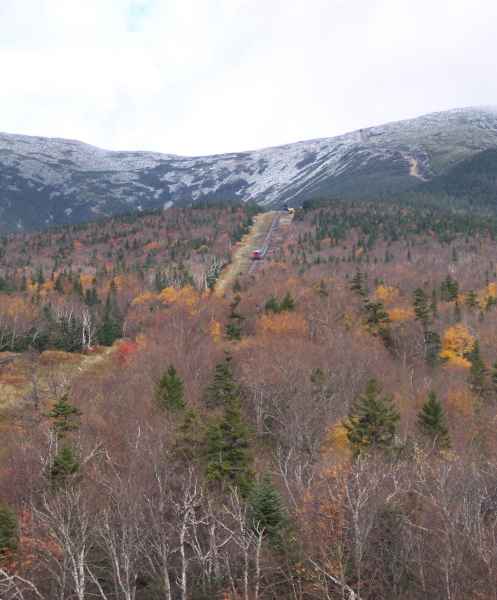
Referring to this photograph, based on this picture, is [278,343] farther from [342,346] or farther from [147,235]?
[147,235]

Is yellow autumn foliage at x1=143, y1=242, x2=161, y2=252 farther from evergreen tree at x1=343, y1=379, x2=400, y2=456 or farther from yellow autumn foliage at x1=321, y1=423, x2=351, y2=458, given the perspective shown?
evergreen tree at x1=343, y1=379, x2=400, y2=456

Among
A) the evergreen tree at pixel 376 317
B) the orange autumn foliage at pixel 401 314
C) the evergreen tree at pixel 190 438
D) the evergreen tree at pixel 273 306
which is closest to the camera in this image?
the evergreen tree at pixel 190 438

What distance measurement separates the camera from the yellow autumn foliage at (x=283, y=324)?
77.6m

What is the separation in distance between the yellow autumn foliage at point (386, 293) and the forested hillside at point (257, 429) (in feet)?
2.68

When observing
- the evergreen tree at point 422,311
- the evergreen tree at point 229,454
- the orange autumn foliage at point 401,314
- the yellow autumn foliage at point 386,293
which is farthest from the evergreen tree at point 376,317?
the evergreen tree at point 229,454

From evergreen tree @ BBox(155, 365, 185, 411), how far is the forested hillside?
14 centimetres

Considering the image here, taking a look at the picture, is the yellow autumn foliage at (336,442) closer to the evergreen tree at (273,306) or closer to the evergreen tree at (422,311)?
the evergreen tree at (273,306)

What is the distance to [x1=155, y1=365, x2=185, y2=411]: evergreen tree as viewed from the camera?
4166 cm

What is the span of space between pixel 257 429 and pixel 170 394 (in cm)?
1225

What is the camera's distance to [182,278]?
129m

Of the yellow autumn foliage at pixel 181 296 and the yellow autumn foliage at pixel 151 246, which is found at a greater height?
the yellow autumn foliage at pixel 151 246

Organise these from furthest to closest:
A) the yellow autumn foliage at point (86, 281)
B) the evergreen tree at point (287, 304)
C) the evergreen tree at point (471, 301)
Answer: the yellow autumn foliage at point (86, 281)
the evergreen tree at point (471, 301)
the evergreen tree at point (287, 304)

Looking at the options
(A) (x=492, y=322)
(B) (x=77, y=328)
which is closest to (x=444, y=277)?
(A) (x=492, y=322)

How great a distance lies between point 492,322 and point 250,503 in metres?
78.4
